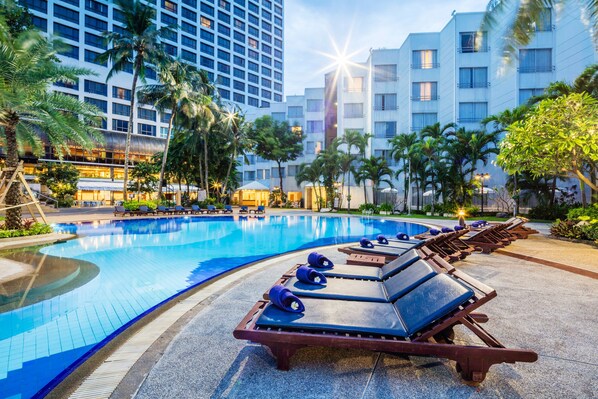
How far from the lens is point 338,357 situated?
10.3 feet

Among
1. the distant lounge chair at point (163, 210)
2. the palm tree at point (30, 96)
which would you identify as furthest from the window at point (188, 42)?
the palm tree at point (30, 96)

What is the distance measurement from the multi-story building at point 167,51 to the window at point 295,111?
11.6m

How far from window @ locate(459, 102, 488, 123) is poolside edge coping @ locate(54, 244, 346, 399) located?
3238cm

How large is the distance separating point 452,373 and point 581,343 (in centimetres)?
177

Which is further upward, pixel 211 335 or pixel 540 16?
pixel 540 16

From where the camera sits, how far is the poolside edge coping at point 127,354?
266 cm

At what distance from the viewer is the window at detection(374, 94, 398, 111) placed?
35594 mm

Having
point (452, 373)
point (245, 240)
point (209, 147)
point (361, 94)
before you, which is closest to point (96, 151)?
point (209, 147)

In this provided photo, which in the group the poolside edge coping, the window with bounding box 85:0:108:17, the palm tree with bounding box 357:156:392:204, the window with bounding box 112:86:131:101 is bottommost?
the poolside edge coping

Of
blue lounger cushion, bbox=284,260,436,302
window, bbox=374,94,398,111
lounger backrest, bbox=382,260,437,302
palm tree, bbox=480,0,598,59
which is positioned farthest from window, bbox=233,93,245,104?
lounger backrest, bbox=382,260,437,302

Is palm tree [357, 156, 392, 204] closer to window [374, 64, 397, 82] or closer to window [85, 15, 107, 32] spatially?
window [374, 64, 397, 82]

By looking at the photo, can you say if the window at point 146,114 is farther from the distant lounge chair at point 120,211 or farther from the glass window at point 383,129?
the glass window at point 383,129

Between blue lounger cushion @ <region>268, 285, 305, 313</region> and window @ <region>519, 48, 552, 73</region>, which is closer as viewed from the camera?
blue lounger cushion @ <region>268, 285, 305, 313</region>

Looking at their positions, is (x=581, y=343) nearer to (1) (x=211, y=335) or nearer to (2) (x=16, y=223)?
(1) (x=211, y=335)
